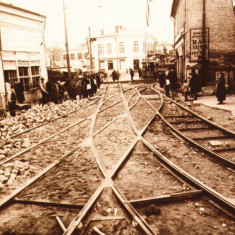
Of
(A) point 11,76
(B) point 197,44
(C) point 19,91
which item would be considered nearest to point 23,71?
(A) point 11,76

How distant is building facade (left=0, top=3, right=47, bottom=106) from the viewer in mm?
16141

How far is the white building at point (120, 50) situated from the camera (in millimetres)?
60188

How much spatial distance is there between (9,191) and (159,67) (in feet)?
122

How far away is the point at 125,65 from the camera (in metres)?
61.5

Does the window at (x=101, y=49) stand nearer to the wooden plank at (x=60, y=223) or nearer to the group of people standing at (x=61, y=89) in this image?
the group of people standing at (x=61, y=89)

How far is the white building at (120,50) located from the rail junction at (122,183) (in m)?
53.1

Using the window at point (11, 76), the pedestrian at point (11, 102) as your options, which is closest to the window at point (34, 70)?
the window at point (11, 76)

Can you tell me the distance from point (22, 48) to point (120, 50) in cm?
4515

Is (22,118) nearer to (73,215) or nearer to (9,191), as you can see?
(9,191)

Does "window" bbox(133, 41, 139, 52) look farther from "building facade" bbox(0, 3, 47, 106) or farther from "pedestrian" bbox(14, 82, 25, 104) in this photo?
"pedestrian" bbox(14, 82, 25, 104)

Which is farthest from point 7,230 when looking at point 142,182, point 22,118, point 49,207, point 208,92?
point 208,92

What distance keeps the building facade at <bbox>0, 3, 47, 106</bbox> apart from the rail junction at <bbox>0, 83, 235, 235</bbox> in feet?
30.2

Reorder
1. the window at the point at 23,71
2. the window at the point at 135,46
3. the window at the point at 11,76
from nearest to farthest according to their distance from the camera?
the window at the point at 11,76, the window at the point at 23,71, the window at the point at 135,46

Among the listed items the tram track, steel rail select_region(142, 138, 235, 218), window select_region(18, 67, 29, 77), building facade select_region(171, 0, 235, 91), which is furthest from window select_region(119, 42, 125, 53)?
steel rail select_region(142, 138, 235, 218)
